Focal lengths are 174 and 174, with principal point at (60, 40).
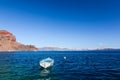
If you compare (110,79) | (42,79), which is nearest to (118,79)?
(110,79)

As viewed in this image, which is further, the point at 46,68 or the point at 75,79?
the point at 46,68

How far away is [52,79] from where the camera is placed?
39.8 metres

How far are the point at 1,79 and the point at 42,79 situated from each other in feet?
29.8

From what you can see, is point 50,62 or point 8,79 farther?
point 50,62

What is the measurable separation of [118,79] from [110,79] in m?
1.77

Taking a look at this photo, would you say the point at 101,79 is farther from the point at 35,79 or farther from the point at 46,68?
the point at 46,68

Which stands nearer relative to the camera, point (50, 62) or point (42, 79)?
point (42, 79)

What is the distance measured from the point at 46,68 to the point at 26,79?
21.0 m

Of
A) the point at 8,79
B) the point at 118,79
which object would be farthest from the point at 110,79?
the point at 8,79

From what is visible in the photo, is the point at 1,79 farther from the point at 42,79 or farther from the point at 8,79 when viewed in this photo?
the point at 42,79

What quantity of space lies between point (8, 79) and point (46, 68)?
21920 mm

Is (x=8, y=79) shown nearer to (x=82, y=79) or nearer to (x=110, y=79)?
(x=82, y=79)

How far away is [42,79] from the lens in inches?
1574

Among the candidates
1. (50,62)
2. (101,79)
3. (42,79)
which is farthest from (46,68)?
(101,79)
